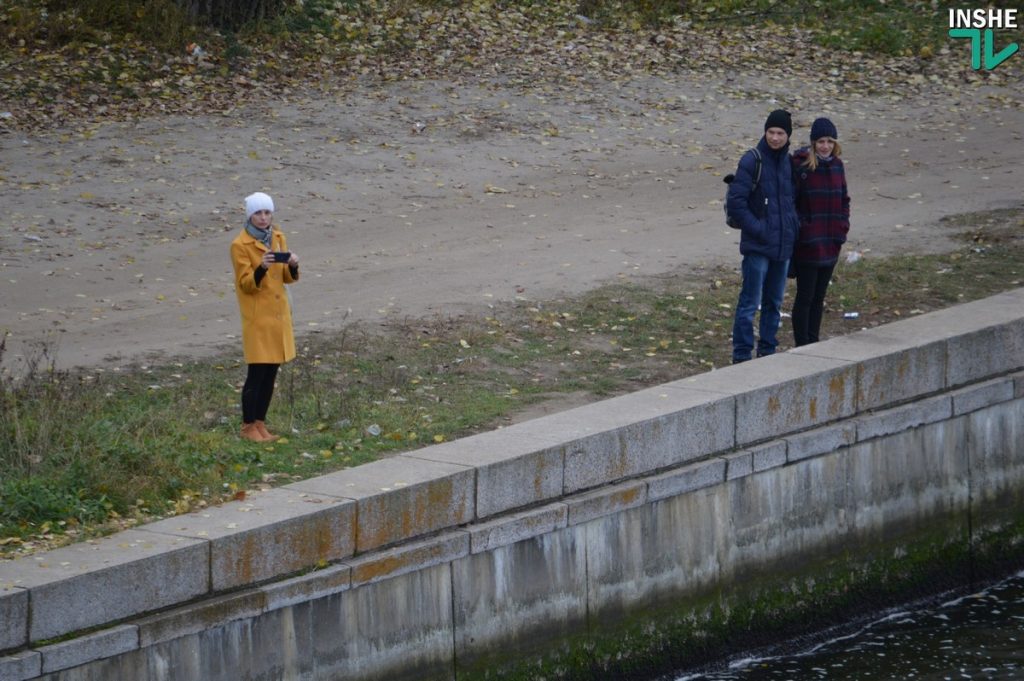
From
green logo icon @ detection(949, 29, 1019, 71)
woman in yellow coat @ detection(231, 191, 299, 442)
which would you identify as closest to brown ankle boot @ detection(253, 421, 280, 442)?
woman in yellow coat @ detection(231, 191, 299, 442)

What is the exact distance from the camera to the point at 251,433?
9516 millimetres

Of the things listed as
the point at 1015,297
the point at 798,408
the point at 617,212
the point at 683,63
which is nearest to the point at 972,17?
the point at 683,63

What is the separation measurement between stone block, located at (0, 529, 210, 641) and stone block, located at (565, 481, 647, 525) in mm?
2330

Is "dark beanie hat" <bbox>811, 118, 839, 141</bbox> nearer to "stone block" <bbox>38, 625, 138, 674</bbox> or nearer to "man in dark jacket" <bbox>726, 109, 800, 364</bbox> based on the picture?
"man in dark jacket" <bbox>726, 109, 800, 364</bbox>

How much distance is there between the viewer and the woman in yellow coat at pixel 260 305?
9422 millimetres

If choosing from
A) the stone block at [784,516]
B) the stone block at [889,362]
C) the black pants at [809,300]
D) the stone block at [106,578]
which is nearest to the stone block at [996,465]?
the stone block at [889,362]

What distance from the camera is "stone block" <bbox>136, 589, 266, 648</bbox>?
6.92 m

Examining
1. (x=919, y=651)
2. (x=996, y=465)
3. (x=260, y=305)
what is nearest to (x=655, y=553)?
(x=919, y=651)

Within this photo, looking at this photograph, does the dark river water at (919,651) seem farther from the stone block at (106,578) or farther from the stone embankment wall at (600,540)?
the stone block at (106,578)

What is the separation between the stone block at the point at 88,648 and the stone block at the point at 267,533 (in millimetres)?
532

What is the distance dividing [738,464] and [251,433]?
2.94 m

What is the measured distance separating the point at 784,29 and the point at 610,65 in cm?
345

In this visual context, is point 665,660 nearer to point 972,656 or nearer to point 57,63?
point 972,656

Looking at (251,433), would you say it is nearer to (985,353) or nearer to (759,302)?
(759,302)
